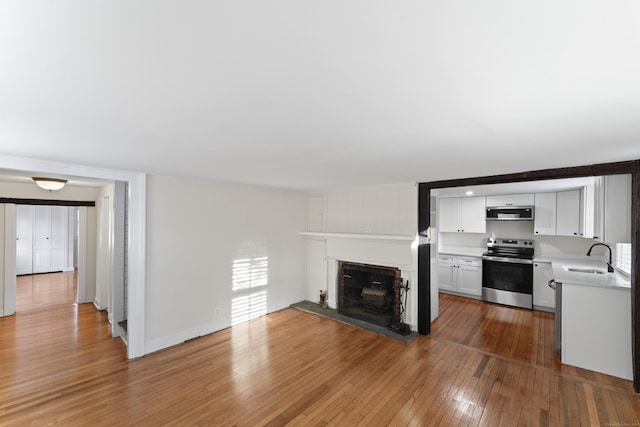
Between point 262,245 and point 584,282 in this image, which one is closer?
point 584,282

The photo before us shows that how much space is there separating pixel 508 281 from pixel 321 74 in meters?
6.02

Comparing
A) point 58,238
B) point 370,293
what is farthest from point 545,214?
point 58,238

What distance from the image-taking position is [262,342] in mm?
3949

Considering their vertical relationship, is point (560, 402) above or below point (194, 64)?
below

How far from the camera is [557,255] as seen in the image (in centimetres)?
552

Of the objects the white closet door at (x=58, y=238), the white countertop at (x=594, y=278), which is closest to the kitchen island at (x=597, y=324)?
the white countertop at (x=594, y=278)

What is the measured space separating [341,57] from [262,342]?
3881mm

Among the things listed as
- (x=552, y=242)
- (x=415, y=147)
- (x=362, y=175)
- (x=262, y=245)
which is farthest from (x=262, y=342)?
(x=552, y=242)

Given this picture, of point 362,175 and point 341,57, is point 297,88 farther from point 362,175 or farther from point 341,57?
point 362,175

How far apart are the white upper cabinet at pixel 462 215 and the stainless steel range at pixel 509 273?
0.60 meters

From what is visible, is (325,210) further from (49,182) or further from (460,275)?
(49,182)

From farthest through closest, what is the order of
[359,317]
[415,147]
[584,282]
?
[359,317] < [584,282] < [415,147]

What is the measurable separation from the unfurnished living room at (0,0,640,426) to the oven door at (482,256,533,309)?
39mm

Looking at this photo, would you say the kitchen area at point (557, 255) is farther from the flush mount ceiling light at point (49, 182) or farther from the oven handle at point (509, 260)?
the flush mount ceiling light at point (49, 182)
